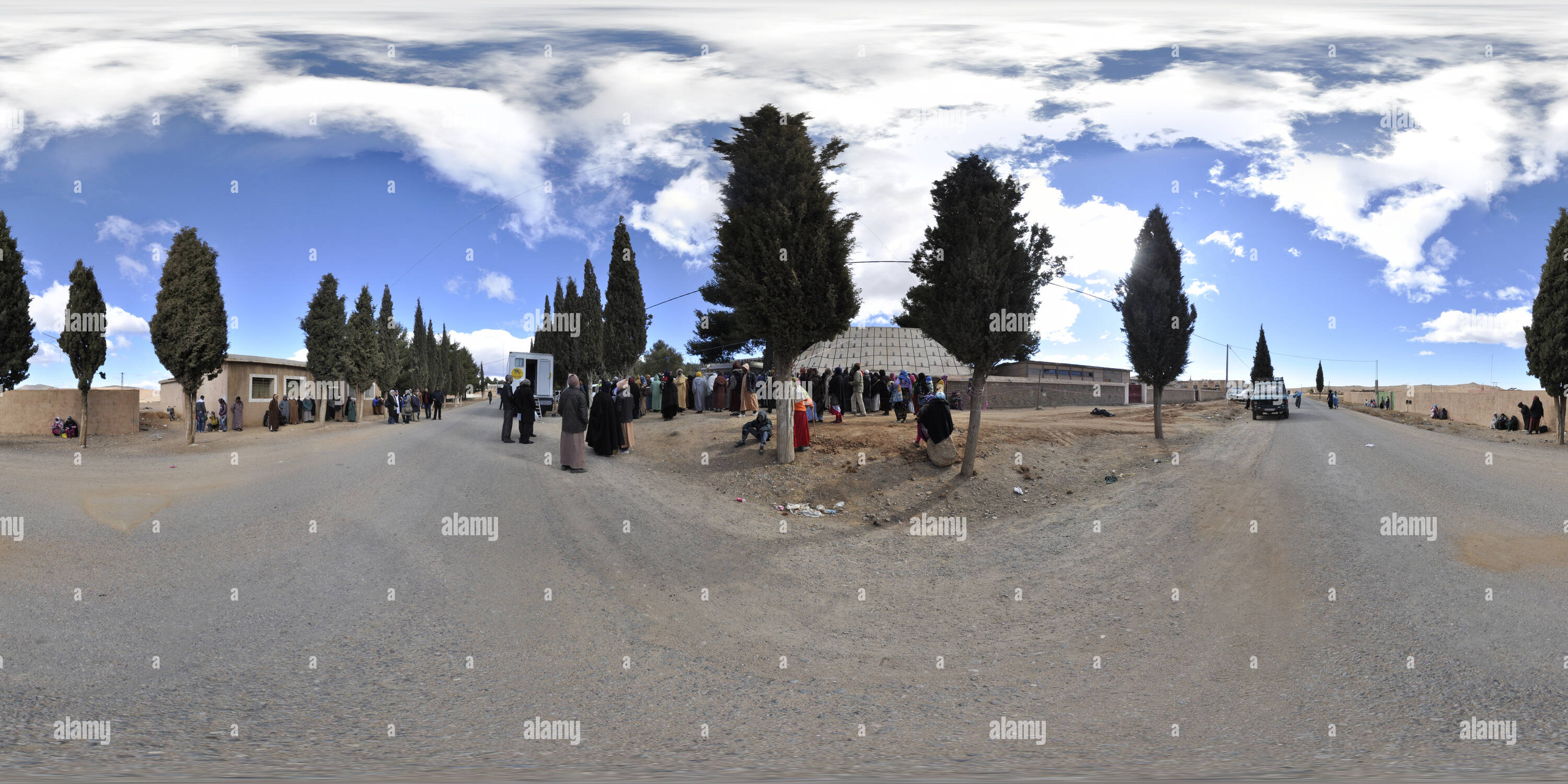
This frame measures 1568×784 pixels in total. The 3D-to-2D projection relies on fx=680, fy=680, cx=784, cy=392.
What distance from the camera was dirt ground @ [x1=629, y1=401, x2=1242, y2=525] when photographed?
13.4m

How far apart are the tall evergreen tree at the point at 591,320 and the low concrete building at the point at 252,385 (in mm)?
16251

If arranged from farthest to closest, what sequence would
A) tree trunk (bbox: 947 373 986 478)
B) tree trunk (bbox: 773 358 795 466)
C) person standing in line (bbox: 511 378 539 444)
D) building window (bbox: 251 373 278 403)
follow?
building window (bbox: 251 373 278 403), person standing in line (bbox: 511 378 539 444), tree trunk (bbox: 773 358 795 466), tree trunk (bbox: 947 373 986 478)

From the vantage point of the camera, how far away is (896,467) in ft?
48.9

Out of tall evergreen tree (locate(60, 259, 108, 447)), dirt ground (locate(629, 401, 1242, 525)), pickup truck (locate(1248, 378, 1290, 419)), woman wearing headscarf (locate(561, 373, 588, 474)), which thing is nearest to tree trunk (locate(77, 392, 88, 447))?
tall evergreen tree (locate(60, 259, 108, 447))

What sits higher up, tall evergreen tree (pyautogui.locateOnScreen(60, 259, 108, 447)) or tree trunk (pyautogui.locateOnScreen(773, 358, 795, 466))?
tall evergreen tree (pyautogui.locateOnScreen(60, 259, 108, 447))

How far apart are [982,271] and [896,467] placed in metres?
4.60

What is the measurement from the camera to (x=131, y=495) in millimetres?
12336

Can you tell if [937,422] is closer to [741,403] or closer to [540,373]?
[741,403]

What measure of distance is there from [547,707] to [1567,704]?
25.3 feet

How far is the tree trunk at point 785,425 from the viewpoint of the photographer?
15070 millimetres

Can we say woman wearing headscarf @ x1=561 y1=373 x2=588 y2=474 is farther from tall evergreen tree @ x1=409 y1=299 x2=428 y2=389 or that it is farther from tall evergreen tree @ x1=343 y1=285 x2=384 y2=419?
tall evergreen tree @ x1=409 y1=299 x2=428 y2=389

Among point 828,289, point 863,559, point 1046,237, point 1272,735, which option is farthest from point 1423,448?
point 1272,735

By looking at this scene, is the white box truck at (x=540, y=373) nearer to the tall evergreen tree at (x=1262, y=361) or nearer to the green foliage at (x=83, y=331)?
the green foliage at (x=83, y=331)

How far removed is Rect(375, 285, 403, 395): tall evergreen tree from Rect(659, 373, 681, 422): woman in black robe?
26773mm
